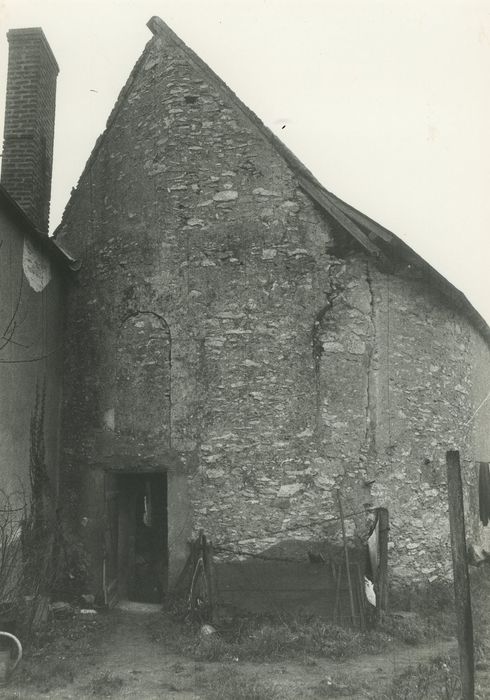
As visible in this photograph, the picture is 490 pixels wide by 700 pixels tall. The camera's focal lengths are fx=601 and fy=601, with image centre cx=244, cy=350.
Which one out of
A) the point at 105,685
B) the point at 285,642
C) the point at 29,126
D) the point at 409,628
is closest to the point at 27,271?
the point at 29,126

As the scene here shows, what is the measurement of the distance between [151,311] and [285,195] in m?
2.63

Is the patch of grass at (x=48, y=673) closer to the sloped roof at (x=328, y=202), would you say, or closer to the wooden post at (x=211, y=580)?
the wooden post at (x=211, y=580)

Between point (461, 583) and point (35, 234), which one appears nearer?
point (461, 583)

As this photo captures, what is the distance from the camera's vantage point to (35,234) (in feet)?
26.9

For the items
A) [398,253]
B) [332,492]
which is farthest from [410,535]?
[398,253]

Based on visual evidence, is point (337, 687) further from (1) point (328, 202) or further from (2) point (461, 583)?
(1) point (328, 202)

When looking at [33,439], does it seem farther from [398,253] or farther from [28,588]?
[398,253]

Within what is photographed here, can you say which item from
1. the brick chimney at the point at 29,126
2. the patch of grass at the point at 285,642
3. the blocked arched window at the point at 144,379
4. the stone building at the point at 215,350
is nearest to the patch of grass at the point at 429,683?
the patch of grass at the point at 285,642

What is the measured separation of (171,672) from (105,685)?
0.72 meters

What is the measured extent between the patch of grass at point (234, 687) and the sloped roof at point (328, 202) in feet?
18.1

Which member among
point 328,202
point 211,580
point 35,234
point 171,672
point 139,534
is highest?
point 328,202

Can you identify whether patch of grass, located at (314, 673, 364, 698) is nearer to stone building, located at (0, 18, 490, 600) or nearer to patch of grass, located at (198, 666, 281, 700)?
patch of grass, located at (198, 666, 281, 700)

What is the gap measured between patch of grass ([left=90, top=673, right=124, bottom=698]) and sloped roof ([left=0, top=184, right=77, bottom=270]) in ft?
17.3

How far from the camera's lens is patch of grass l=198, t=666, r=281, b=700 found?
5.18m
